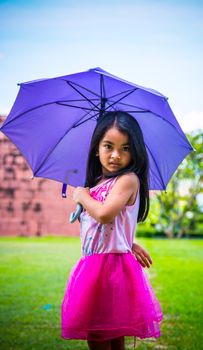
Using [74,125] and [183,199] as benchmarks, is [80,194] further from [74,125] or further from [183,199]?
[183,199]

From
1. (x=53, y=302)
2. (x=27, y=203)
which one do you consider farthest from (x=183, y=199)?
(x=53, y=302)

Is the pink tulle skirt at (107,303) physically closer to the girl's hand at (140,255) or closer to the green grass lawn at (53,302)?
the girl's hand at (140,255)

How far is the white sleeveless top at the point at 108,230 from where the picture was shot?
2.41 m

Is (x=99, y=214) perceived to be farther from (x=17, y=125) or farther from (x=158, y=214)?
Answer: (x=158, y=214)

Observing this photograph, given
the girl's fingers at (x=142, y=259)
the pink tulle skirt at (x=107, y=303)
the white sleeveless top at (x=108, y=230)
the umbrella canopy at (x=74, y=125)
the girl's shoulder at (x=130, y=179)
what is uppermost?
the umbrella canopy at (x=74, y=125)

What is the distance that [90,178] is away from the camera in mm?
2734

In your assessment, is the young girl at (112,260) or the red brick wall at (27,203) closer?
the young girl at (112,260)

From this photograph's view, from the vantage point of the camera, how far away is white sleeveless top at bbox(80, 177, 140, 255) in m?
2.41

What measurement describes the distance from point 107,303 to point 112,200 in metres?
0.50

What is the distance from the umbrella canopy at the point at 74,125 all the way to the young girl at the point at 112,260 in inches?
17.0

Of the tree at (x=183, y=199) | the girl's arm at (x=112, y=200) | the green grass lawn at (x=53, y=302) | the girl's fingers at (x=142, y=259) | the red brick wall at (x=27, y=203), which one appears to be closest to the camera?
the girl's arm at (x=112, y=200)

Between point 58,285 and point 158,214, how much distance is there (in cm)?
1615

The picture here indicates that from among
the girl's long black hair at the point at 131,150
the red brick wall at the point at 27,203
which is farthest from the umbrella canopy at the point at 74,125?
the red brick wall at the point at 27,203

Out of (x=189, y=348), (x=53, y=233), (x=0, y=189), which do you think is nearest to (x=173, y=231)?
(x=53, y=233)
